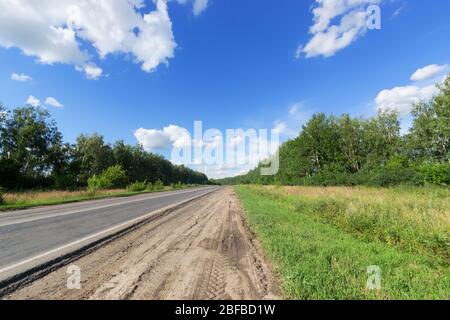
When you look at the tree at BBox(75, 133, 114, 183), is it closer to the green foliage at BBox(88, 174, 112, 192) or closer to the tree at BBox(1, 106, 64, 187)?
the tree at BBox(1, 106, 64, 187)

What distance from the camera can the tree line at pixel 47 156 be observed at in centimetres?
3553

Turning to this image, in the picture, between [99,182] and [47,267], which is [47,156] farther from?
[47,267]

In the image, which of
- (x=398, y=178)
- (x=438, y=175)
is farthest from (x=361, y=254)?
(x=398, y=178)

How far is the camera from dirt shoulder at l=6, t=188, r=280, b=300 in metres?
3.57

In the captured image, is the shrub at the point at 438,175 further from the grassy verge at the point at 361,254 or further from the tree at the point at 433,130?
the grassy verge at the point at 361,254

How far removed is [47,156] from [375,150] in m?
67.3

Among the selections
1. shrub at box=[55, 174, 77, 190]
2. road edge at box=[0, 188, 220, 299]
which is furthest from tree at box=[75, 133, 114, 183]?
road edge at box=[0, 188, 220, 299]

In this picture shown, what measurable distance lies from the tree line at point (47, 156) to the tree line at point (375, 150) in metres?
38.5

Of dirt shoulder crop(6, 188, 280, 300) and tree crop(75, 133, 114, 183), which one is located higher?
tree crop(75, 133, 114, 183)

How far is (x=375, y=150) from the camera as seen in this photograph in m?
48.1

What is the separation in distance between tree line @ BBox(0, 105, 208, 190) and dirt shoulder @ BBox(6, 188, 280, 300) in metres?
33.9

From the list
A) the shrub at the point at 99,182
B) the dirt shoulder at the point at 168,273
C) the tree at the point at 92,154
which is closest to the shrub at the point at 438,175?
the dirt shoulder at the point at 168,273

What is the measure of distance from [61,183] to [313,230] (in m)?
39.3
